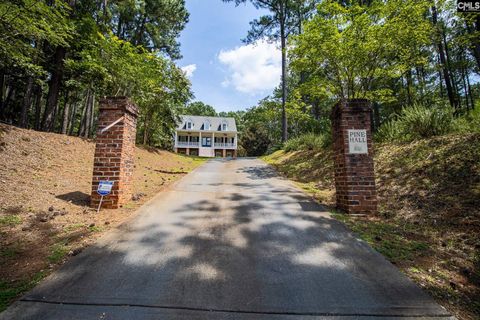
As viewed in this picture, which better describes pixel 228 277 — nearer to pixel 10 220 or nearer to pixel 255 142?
pixel 10 220

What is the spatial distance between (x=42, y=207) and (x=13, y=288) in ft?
7.90

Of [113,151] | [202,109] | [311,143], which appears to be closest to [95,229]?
[113,151]

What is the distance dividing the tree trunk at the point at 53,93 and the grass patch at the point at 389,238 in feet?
42.1

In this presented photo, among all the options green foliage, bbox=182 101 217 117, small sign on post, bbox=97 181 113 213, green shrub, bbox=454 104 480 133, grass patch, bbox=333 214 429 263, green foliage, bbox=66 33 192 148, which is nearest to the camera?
grass patch, bbox=333 214 429 263

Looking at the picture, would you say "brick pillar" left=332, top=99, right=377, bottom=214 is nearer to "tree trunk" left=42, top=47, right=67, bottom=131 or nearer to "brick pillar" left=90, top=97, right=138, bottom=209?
"brick pillar" left=90, top=97, right=138, bottom=209

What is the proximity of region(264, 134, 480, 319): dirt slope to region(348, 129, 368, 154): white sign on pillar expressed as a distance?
1181 mm

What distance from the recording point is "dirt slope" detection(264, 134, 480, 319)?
241cm

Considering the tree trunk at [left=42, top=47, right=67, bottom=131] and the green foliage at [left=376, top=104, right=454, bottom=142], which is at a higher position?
the tree trunk at [left=42, top=47, right=67, bottom=131]

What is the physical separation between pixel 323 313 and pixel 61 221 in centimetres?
388

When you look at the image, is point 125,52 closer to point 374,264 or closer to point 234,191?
point 234,191

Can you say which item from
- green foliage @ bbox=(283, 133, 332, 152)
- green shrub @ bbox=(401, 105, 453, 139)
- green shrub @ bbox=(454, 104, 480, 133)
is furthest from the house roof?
green shrub @ bbox=(454, 104, 480, 133)

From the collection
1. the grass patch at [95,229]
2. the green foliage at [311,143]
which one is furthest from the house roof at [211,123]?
the grass patch at [95,229]

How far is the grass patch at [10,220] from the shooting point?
343 centimetres

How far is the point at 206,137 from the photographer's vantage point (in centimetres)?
3728
